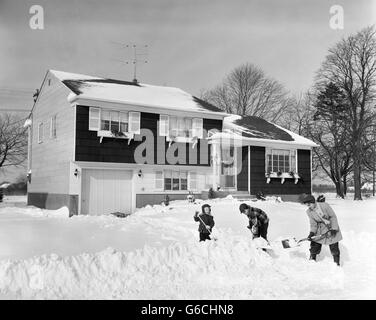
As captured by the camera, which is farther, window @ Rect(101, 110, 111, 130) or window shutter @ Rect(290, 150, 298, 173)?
window shutter @ Rect(290, 150, 298, 173)

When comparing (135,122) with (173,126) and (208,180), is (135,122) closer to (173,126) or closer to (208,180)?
(173,126)

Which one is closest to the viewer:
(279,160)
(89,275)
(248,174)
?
(89,275)

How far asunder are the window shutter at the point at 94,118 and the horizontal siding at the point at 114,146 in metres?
0.10

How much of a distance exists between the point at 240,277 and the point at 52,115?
8658 millimetres

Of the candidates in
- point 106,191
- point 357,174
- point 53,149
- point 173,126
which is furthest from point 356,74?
point 53,149

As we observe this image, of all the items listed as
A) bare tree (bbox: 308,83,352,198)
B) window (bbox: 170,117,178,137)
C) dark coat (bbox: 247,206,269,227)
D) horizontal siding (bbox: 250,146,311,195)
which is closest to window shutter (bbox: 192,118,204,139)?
window (bbox: 170,117,178,137)

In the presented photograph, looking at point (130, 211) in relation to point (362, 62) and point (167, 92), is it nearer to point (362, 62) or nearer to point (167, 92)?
point (167, 92)

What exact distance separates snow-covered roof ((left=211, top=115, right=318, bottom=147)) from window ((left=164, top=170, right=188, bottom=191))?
149cm

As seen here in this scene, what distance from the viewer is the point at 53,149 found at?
1097cm

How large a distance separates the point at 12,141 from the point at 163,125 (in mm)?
4205

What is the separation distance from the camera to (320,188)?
1091cm

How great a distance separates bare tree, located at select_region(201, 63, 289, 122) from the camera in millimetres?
7162

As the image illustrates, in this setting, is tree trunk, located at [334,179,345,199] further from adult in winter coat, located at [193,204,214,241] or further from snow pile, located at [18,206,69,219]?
snow pile, located at [18,206,69,219]
